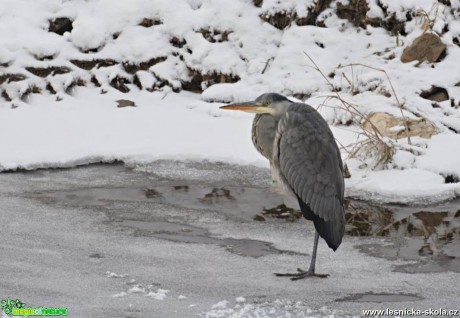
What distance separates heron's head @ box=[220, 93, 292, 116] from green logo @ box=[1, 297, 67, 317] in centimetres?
203

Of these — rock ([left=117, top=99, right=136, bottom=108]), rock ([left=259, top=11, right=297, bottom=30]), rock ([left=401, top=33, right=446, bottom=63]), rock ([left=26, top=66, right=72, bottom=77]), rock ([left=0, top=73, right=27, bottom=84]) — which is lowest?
rock ([left=117, top=99, right=136, bottom=108])

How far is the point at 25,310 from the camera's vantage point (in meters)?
4.69

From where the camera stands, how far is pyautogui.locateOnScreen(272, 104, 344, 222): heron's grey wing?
566 cm

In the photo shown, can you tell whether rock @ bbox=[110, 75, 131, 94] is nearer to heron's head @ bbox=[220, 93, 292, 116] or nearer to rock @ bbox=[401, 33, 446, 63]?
A: rock @ bbox=[401, 33, 446, 63]

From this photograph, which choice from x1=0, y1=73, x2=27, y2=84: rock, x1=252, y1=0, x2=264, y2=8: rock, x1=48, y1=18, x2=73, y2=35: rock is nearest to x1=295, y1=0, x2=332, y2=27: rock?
x1=252, y1=0, x2=264, y2=8: rock

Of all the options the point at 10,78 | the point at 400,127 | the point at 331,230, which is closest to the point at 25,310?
the point at 331,230

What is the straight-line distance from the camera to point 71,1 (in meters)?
10.5

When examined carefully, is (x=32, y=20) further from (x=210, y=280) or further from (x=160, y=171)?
(x=210, y=280)

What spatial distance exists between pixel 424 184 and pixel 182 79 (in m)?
3.49

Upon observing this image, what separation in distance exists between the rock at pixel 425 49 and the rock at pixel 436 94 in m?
0.51

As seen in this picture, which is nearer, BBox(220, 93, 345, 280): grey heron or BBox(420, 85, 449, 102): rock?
BBox(220, 93, 345, 280): grey heron

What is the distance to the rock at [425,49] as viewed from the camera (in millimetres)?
9422

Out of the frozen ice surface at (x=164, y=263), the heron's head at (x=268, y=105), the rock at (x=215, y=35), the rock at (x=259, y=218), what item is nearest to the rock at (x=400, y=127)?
the frozen ice surface at (x=164, y=263)

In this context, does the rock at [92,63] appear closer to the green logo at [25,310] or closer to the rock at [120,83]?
the rock at [120,83]
